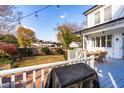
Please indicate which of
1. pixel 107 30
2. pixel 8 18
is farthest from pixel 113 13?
pixel 8 18

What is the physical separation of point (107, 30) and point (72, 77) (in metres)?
7.46

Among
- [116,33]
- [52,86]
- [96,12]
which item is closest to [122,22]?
[116,33]

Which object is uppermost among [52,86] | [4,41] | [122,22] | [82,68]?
[122,22]

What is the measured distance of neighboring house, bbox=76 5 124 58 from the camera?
8.49 meters

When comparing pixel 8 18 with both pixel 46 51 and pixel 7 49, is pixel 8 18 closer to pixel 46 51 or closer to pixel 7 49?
pixel 7 49

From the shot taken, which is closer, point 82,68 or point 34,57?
point 82,68

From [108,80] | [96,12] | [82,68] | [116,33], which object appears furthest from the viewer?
[96,12]

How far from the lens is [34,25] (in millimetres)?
12438

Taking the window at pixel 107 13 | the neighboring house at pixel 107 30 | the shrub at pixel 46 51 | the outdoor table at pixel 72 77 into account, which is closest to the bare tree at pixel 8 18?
the shrub at pixel 46 51

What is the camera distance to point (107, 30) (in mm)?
9320

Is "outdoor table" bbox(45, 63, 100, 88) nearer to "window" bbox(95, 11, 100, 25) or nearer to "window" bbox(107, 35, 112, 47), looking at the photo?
"window" bbox(107, 35, 112, 47)

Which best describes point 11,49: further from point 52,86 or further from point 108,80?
point 52,86
